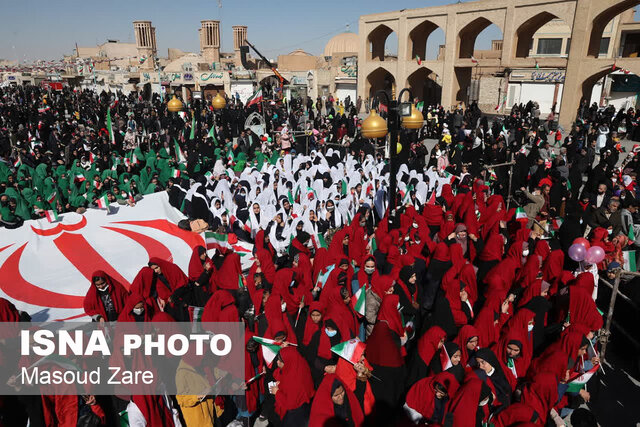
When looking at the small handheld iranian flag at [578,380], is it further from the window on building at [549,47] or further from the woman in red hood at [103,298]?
the window on building at [549,47]

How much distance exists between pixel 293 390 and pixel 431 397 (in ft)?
3.89

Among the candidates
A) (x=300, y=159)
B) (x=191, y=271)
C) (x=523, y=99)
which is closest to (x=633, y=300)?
(x=191, y=271)

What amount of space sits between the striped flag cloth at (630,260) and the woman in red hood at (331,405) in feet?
15.4

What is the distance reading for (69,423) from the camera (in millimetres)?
3449

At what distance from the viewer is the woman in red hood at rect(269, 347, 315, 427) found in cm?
372

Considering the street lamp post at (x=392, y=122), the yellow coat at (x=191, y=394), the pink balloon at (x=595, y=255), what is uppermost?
the street lamp post at (x=392, y=122)

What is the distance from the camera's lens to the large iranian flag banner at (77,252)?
18.4 feet

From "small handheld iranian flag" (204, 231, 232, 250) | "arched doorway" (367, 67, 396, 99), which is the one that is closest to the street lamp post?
"small handheld iranian flag" (204, 231, 232, 250)

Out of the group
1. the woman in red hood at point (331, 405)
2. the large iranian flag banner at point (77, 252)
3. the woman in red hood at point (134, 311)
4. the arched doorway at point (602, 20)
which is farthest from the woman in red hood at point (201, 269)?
the arched doorway at point (602, 20)

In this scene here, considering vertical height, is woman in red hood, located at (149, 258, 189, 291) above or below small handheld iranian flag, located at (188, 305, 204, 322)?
above

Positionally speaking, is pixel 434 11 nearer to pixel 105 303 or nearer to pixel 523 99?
pixel 523 99

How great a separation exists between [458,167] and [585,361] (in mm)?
7228

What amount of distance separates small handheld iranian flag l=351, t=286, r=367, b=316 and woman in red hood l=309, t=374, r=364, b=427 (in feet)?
4.92

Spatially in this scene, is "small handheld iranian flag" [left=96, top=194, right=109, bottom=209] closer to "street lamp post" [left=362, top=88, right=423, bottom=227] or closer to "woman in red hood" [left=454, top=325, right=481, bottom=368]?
"street lamp post" [left=362, top=88, right=423, bottom=227]
